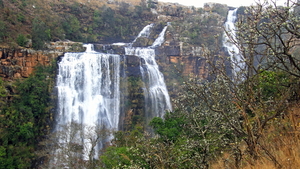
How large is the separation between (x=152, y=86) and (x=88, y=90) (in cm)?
667

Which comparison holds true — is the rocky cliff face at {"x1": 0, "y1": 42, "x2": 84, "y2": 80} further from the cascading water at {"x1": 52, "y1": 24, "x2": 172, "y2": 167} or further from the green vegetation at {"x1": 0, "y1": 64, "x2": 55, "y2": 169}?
the cascading water at {"x1": 52, "y1": 24, "x2": 172, "y2": 167}

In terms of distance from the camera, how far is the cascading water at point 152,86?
23391mm

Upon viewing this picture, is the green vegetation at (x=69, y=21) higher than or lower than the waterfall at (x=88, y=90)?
higher

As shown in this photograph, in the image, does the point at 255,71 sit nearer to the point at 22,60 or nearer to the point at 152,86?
the point at 152,86

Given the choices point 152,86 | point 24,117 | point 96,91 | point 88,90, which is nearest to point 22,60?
point 24,117

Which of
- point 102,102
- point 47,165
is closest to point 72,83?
point 102,102

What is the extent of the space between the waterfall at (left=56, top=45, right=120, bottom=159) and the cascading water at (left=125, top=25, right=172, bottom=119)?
307 centimetres

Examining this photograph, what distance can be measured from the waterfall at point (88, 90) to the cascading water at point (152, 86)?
121 inches

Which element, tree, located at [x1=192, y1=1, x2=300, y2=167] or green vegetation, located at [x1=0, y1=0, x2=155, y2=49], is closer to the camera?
tree, located at [x1=192, y1=1, x2=300, y2=167]

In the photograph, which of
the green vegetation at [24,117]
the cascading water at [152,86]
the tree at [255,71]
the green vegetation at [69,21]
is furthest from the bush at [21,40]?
the tree at [255,71]

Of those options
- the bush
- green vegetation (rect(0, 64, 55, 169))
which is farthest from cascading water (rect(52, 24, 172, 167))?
the bush

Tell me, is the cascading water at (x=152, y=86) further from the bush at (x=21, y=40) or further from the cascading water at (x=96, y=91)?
the bush at (x=21, y=40)

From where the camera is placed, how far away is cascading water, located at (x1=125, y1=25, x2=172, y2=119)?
23391 millimetres

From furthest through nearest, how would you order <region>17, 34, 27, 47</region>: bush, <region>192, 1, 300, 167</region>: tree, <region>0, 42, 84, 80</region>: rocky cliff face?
<region>17, 34, 27, 47</region>: bush
<region>0, 42, 84, 80</region>: rocky cliff face
<region>192, 1, 300, 167</region>: tree
